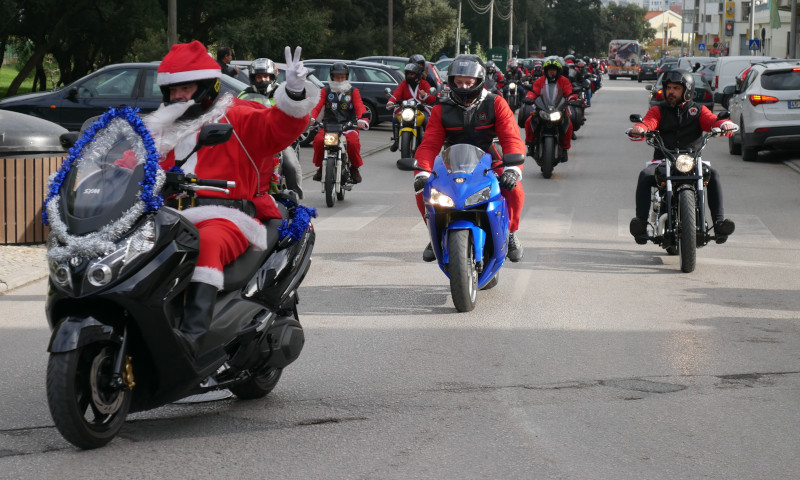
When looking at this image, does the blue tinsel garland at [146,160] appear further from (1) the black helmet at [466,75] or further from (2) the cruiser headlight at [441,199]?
(1) the black helmet at [466,75]

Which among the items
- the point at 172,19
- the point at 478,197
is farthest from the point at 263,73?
the point at 172,19

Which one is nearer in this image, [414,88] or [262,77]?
[262,77]

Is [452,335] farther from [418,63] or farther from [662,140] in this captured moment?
[418,63]

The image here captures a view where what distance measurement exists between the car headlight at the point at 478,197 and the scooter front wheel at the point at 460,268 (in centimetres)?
20

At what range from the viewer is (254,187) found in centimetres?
568

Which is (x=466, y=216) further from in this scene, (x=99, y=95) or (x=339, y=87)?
(x=99, y=95)

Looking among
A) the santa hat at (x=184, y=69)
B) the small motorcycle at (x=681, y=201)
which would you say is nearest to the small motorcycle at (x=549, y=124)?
the small motorcycle at (x=681, y=201)

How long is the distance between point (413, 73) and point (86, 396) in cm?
1585

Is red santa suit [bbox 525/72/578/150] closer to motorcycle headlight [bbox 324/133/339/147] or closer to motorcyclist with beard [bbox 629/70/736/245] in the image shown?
motorcycle headlight [bbox 324/133/339/147]

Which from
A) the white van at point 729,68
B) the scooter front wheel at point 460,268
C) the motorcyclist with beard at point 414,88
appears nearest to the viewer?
the scooter front wheel at point 460,268

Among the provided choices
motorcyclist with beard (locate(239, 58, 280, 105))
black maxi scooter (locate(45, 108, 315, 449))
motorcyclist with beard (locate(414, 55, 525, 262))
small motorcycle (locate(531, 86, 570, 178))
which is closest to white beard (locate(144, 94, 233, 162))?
black maxi scooter (locate(45, 108, 315, 449))

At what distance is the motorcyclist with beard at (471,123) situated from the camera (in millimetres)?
9188

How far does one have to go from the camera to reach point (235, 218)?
5398 mm

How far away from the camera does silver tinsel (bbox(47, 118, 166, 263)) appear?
4.69m
